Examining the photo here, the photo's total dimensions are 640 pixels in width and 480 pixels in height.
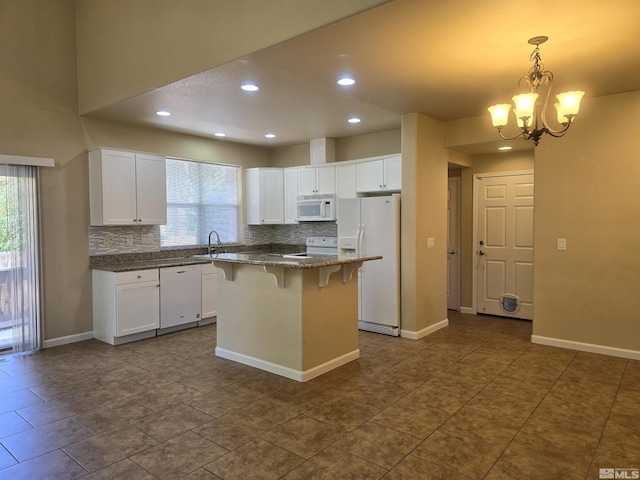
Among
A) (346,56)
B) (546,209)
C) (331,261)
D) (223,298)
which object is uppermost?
(346,56)

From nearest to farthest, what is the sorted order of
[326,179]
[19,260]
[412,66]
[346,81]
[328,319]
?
1. [412,66]
2. [346,81]
3. [328,319]
4. [19,260]
5. [326,179]

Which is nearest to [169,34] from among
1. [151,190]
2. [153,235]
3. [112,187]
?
[112,187]

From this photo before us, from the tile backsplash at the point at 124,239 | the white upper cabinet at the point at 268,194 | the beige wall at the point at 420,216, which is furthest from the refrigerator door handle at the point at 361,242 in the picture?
the tile backsplash at the point at 124,239

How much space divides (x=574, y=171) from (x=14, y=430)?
5.32 metres

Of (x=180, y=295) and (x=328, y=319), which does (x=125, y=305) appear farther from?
(x=328, y=319)

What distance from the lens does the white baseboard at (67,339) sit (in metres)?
4.86

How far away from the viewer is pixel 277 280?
152 inches

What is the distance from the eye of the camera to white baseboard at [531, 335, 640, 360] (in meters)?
4.26

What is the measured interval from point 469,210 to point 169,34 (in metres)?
4.52

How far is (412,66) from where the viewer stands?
11.2 ft

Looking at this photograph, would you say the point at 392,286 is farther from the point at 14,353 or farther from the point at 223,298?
the point at 14,353

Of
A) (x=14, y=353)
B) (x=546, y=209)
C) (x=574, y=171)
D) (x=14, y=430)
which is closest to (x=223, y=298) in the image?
(x=14, y=430)

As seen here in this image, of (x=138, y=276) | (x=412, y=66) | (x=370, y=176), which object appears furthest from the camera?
(x=370, y=176)

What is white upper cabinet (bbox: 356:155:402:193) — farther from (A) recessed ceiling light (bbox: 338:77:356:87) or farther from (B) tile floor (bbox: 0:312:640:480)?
(B) tile floor (bbox: 0:312:640:480)
